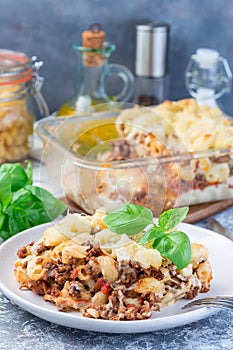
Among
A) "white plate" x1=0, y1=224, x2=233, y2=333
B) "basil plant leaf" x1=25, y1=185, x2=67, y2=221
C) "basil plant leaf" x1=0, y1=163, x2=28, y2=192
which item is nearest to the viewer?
"white plate" x1=0, y1=224, x2=233, y2=333

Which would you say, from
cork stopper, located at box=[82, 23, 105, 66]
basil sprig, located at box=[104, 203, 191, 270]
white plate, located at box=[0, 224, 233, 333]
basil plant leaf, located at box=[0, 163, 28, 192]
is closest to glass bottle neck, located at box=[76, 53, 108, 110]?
cork stopper, located at box=[82, 23, 105, 66]

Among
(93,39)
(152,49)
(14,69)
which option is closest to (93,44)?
(93,39)

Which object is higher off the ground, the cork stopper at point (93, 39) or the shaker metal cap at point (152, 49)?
the cork stopper at point (93, 39)

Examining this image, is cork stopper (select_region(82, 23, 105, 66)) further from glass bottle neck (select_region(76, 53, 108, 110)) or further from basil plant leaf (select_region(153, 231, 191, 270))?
basil plant leaf (select_region(153, 231, 191, 270))

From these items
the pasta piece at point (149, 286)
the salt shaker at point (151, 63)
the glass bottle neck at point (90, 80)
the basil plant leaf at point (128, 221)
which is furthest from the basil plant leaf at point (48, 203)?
the salt shaker at point (151, 63)

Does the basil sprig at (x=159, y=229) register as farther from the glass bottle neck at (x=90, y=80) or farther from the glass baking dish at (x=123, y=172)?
the glass bottle neck at (x=90, y=80)

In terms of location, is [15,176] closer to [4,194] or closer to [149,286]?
[4,194]
